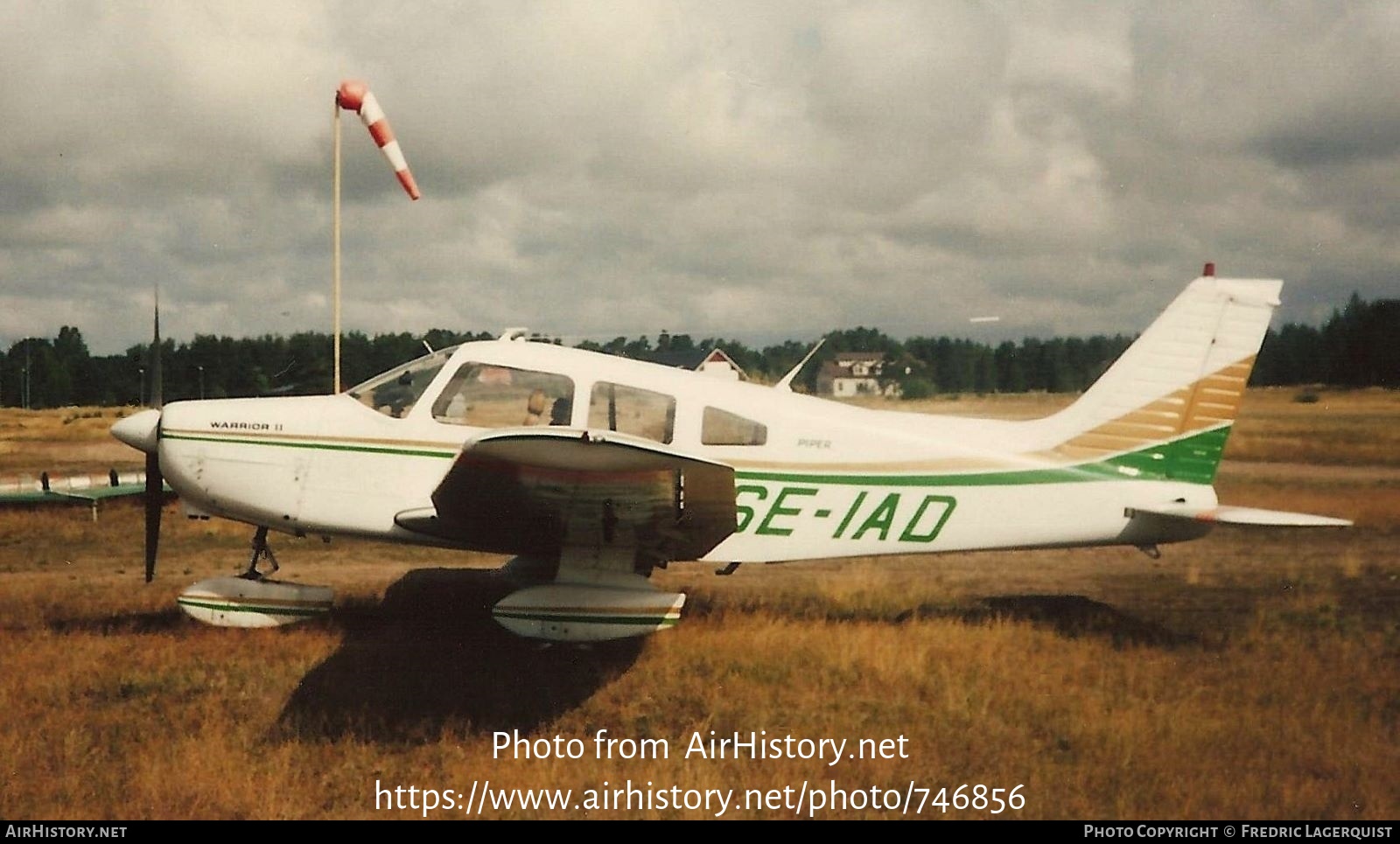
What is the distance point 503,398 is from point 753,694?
2.43 meters

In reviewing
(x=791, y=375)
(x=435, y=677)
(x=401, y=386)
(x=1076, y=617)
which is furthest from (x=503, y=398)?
(x=1076, y=617)

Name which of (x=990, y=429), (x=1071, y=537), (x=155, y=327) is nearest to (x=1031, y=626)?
(x=1071, y=537)

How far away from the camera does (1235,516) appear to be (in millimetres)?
5168

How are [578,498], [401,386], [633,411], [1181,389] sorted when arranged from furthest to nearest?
1. [1181,389]
2. [401,386]
3. [633,411]
4. [578,498]

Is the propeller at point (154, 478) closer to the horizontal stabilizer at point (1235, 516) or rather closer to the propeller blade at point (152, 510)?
the propeller blade at point (152, 510)

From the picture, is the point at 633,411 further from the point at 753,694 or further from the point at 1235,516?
the point at 1235,516

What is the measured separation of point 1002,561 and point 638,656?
17.1 ft

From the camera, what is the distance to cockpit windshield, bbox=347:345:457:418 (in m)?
5.35

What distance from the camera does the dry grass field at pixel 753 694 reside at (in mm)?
3643

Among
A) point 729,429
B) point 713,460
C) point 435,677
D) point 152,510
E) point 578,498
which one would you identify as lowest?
point 435,677

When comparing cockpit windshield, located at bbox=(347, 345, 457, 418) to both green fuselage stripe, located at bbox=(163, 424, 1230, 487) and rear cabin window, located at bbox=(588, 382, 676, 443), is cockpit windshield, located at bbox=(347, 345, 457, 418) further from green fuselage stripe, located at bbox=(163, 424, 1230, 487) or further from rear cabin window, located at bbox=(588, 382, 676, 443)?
green fuselage stripe, located at bbox=(163, 424, 1230, 487)

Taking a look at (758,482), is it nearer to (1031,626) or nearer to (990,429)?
(990,429)

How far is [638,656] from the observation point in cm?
527

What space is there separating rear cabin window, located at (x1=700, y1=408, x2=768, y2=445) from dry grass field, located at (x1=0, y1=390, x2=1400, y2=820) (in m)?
1.35
